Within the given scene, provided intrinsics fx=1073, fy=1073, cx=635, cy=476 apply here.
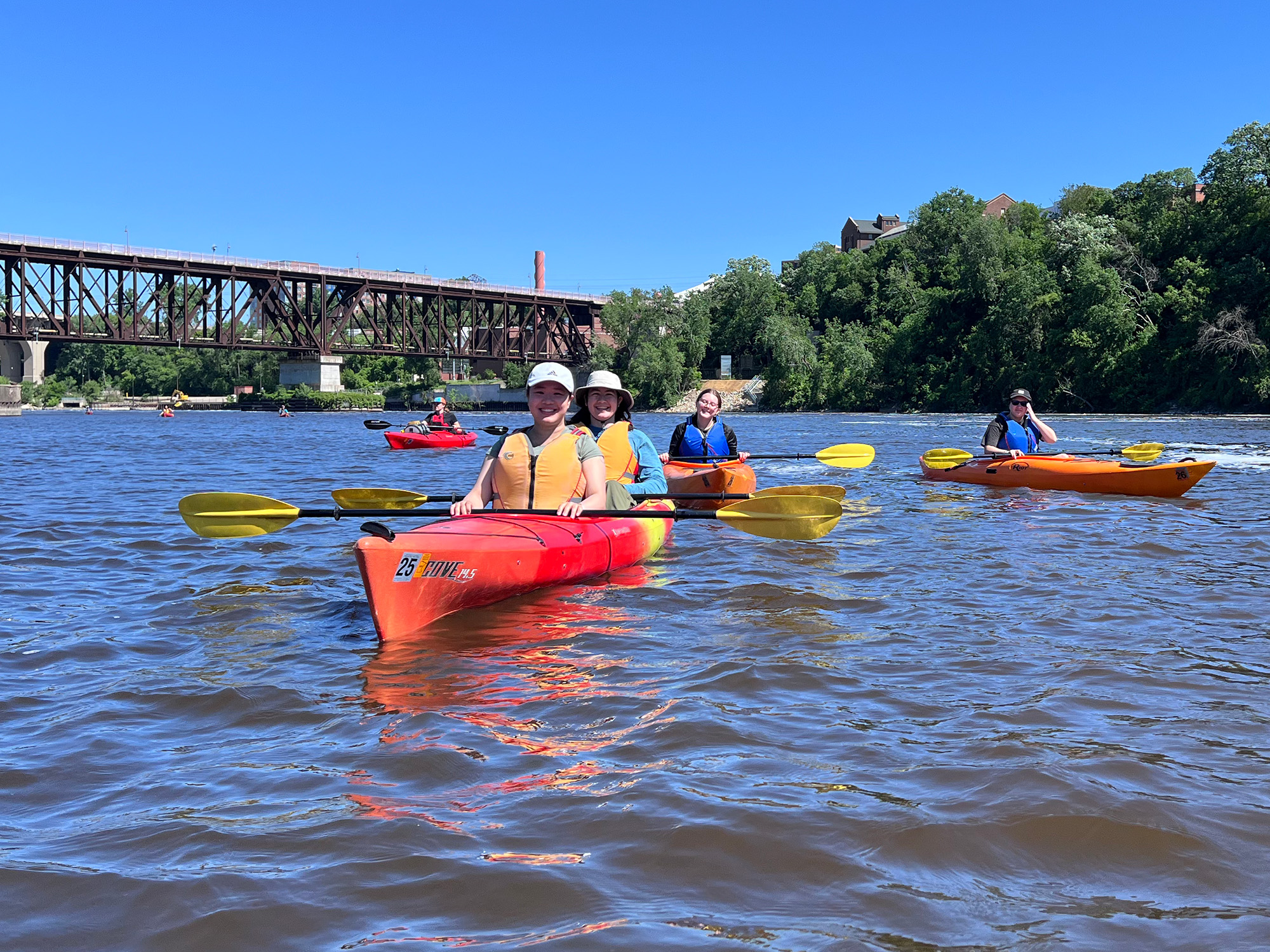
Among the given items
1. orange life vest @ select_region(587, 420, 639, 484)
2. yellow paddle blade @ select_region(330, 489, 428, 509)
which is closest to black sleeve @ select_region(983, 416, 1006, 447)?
orange life vest @ select_region(587, 420, 639, 484)

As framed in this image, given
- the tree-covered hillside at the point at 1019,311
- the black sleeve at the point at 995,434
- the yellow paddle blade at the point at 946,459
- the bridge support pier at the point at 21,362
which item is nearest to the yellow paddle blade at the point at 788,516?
the black sleeve at the point at 995,434

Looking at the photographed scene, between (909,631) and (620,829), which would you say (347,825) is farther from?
(909,631)

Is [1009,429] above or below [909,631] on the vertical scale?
above

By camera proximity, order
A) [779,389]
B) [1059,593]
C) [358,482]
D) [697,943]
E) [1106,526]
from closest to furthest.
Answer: [697,943], [1059,593], [1106,526], [358,482], [779,389]

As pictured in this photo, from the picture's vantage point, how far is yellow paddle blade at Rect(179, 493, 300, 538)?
757cm

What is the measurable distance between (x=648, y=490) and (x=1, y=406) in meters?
69.4

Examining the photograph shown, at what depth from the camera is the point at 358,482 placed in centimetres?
1719

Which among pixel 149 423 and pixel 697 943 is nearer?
pixel 697 943

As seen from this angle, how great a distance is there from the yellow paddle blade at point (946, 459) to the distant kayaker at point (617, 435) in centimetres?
748

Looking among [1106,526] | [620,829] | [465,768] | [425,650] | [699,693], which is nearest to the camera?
[620,829]

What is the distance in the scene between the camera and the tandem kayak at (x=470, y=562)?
5727 mm

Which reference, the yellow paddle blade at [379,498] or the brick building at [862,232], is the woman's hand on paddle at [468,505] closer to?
the yellow paddle blade at [379,498]

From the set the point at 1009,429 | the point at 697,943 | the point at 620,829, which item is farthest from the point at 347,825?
the point at 1009,429

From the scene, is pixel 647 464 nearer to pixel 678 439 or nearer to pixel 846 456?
pixel 678 439
